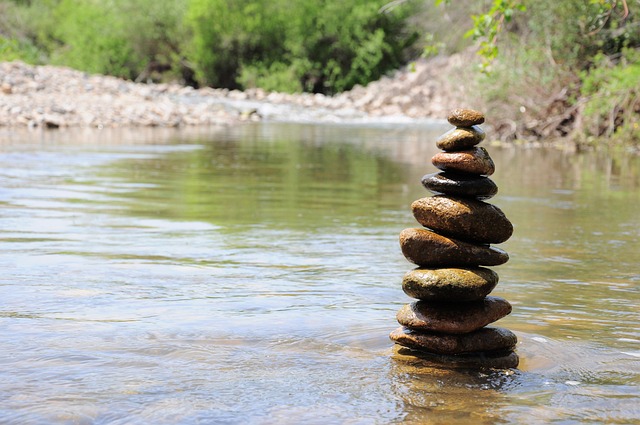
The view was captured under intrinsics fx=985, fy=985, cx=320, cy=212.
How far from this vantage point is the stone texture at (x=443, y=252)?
4559 mm

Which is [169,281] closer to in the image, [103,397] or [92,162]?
[103,397]

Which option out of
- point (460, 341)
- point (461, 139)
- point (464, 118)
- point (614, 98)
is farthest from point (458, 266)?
point (614, 98)

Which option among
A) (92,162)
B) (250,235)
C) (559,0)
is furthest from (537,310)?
(559,0)

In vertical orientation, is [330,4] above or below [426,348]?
above

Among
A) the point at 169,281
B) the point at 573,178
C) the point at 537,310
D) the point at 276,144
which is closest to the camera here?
the point at 537,310

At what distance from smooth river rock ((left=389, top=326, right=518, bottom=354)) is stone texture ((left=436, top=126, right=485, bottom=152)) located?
2.88ft

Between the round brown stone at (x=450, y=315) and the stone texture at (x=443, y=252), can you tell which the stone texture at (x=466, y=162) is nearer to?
the stone texture at (x=443, y=252)

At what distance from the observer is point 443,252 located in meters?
4.56

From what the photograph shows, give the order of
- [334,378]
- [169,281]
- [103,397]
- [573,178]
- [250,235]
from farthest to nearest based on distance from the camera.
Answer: [573,178] → [250,235] → [169,281] → [334,378] → [103,397]

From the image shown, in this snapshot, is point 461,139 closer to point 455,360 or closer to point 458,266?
point 458,266

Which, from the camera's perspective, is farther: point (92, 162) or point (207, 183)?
point (92, 162)

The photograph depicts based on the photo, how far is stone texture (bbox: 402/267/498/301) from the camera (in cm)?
442

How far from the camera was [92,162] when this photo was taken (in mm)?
15242

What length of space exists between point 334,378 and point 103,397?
937 millimetres
